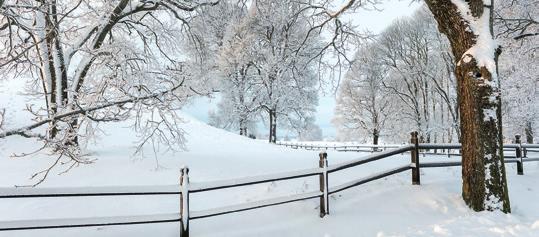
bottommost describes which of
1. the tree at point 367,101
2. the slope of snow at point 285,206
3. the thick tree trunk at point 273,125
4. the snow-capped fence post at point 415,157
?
the slope of snow at point 285,206

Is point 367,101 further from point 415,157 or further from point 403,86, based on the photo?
point 415,157

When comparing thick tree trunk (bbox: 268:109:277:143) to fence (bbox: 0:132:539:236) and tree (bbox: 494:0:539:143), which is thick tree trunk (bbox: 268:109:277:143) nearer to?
tree (bbox: 494:0:539:143)

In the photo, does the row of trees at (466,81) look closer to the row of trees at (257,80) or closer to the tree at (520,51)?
the tree at (520,51)

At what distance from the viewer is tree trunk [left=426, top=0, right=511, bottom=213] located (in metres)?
6.27

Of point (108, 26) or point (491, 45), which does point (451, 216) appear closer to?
point (491, 45)

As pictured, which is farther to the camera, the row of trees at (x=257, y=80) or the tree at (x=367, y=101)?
the tree at (x=367, y=101)

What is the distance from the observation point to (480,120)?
248 inches

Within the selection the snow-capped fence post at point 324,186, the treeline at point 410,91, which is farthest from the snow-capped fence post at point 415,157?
the treeline at point 410,91

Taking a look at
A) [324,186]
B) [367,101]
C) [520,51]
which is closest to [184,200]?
[324,186]

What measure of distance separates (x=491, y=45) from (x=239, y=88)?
25.8 meters

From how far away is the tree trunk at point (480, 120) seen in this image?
627 cm

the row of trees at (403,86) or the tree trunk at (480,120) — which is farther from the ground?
the row of trees at (403,86)

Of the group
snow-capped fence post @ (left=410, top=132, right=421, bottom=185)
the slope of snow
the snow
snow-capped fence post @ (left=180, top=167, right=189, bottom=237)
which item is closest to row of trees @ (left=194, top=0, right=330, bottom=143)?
the slope of snow

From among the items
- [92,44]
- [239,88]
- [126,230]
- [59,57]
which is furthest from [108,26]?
[239,88]
